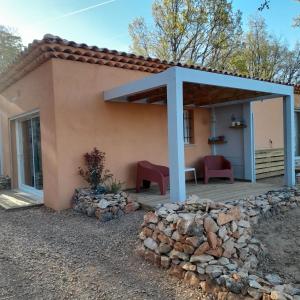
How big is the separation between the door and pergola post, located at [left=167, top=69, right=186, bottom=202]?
425 cm

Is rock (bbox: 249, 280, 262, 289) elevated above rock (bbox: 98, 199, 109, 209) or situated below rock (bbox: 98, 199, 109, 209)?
below

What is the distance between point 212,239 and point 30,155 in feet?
22.8

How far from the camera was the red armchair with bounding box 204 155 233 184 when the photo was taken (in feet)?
29.0

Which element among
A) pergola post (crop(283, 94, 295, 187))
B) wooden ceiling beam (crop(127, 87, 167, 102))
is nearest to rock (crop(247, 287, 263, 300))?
wooden ceiling beam (crop(127, 87, 167, 102))

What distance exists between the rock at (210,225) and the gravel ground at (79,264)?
2.57 ft

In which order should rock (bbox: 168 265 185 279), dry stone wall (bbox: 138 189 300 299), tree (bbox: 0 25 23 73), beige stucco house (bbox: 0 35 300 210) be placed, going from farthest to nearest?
tree (bbox: 0 25 23 73) → beige stucco house (bbox: 0 35 300 210) → rock (bbox: 168 265 185 279) → dry stone wall (bbox: 138 189 300 299)

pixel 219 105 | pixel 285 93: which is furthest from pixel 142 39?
pixel 285 93

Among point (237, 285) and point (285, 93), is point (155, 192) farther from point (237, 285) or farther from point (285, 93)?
point (237, 285)

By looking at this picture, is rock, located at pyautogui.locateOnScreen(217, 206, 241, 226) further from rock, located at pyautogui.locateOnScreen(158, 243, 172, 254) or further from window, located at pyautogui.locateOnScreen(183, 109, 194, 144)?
window, located at pyautogui.locateOnScreen(183, 109, 194, 144)

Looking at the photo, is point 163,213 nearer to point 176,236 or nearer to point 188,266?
point 176,236

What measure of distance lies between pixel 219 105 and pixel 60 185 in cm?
561

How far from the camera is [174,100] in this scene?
557 cm

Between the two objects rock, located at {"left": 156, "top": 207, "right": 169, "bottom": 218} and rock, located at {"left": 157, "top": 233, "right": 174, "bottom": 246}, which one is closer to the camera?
rock, located at {"left": 157, "top": 233, "right": 174, "bottom": 246}

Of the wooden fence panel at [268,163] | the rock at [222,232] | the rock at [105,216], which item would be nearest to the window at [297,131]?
the wooden fence panel at [268,163]
